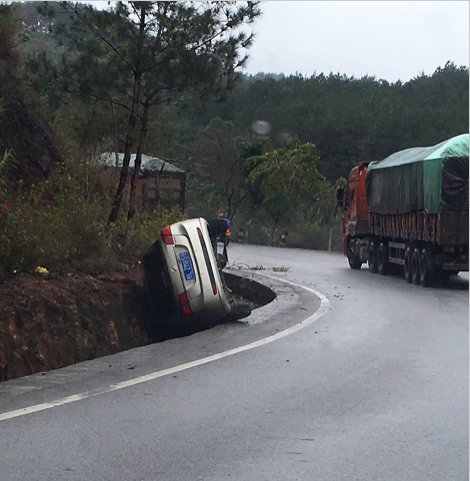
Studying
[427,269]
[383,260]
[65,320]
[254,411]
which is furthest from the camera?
[383,260]

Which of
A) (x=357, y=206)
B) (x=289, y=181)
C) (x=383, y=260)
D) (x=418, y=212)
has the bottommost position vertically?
(x=383, y=260)

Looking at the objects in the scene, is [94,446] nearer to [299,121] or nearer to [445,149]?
[445,149]

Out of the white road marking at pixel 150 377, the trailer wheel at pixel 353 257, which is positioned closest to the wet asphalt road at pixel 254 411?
the white road marking at pixel 150 377

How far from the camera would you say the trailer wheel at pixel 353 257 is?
28938mm

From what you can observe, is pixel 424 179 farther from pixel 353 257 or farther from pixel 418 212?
pixel 353 257

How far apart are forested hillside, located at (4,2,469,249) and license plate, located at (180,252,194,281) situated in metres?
5.99

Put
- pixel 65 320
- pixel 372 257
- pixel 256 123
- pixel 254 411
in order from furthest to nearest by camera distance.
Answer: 1. pixel 256 123
2. pixel 372 257
3. pixel 65 320
4. pixel 254 411

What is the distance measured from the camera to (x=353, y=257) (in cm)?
2922

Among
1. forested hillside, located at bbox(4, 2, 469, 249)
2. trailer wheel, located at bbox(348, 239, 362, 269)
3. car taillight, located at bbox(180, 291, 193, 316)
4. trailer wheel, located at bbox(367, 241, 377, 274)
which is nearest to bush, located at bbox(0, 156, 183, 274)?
forested hillside, located at bbox(4, 2, 469, 249)

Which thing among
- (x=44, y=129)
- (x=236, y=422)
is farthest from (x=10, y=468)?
(x=44, y=129)

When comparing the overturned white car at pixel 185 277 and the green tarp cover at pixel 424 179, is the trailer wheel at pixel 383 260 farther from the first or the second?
the overturned white car at pixel 185 277

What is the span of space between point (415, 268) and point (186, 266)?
1084 centimetres

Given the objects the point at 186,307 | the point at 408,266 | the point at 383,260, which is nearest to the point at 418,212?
the point at 408,266

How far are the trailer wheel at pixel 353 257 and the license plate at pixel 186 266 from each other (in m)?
16.5
